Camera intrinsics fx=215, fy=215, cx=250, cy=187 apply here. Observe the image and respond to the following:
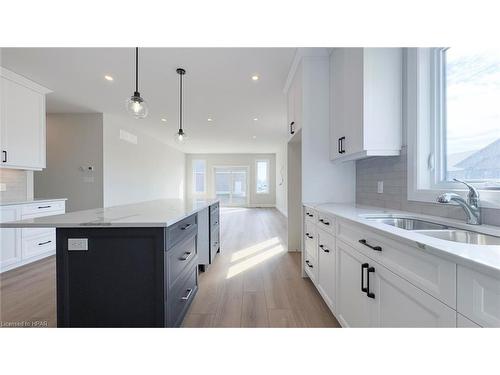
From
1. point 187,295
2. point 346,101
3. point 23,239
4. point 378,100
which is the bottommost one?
point 187,295

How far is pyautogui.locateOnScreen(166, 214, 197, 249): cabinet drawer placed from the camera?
1444mm

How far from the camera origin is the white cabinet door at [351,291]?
1.27 metres

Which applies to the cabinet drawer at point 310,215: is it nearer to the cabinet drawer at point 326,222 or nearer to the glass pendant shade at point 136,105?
the cabinet drawer at point 326,222

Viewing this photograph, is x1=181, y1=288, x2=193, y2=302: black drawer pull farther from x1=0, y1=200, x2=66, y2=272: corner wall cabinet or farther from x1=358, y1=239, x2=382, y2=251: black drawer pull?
x1=0, y1=200, x2=66, y2=272: corner wall cabinet

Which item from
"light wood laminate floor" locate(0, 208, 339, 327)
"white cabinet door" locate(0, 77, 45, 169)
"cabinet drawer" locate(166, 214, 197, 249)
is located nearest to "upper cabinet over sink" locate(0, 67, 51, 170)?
"white cabinet door" locate(0, 77, 45, 169)

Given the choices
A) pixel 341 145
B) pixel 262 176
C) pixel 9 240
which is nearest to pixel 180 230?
pixel 341 145

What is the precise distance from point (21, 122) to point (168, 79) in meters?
2.32

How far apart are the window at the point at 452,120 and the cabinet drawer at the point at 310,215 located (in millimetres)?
802

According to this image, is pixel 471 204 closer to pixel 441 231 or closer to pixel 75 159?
pixel 441 231

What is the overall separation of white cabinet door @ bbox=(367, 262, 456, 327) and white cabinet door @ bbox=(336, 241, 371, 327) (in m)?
0.09

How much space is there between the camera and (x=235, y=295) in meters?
2.18
